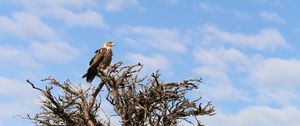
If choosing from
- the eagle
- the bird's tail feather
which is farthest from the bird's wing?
the bird's tail feather

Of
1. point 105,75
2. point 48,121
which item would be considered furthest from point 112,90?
point 48,121

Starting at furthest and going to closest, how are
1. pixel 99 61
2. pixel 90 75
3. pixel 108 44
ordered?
pixel 108 44 → pixel 99 61 → pixel 90 75

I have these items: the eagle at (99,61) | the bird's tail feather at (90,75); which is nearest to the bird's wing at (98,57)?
the eagle at (99,61)

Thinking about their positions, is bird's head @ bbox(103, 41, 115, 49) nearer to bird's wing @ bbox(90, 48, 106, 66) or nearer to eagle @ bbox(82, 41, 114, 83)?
eagle @ bbox(82, 41, 114, 83)

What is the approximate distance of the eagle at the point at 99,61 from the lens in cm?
1623

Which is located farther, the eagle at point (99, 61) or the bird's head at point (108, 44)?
the bird's head at point (108, 44)

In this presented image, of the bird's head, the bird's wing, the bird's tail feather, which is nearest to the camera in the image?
the bird's tail feather

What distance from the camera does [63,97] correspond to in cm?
1563

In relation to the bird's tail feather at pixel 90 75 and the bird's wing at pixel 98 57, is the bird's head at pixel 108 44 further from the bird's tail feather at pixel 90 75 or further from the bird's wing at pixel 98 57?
the bird's tail feather at pixel 90 75

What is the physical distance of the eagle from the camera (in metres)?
16.2

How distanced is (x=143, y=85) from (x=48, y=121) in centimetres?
342

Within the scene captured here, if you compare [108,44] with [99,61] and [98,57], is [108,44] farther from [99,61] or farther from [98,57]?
[99,61]

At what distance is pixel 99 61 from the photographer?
54.5 feet

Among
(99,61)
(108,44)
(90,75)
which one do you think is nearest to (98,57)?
(99,61)
